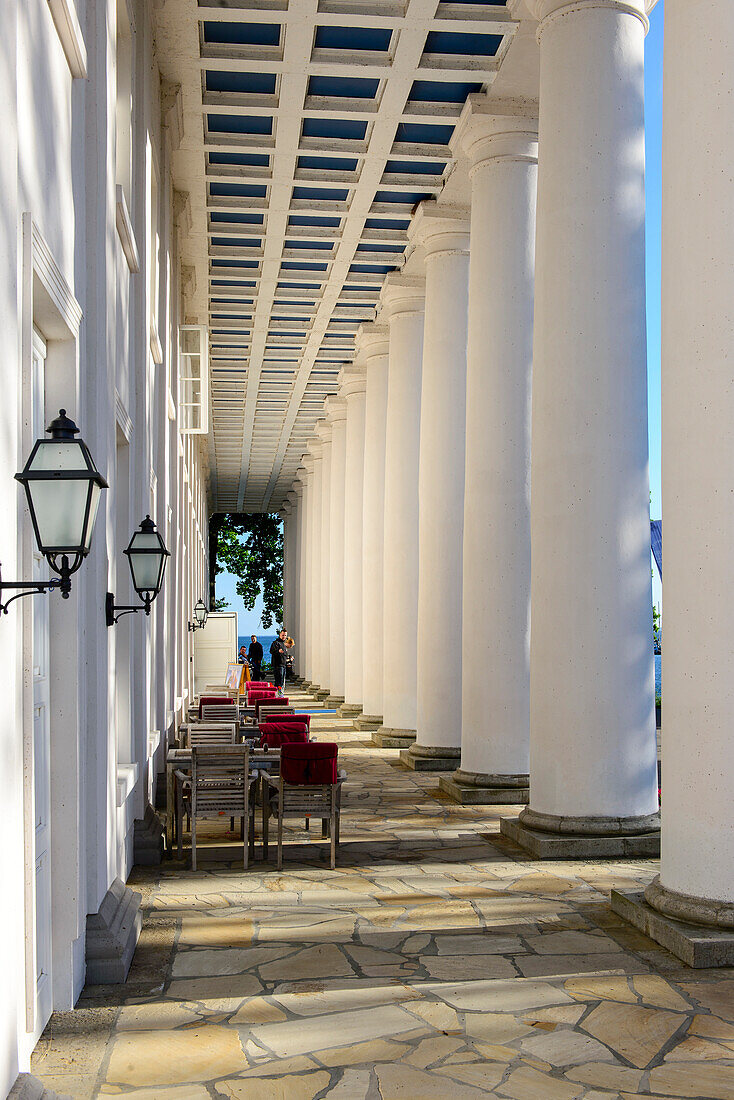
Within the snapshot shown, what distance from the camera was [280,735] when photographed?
1388 centimetres

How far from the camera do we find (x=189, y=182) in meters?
19.1

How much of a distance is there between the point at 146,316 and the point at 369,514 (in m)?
16.6

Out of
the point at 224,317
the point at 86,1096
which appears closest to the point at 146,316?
the point at 86,1096

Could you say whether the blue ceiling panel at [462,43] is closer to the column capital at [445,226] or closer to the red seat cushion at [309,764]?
the column capital at [445,226]

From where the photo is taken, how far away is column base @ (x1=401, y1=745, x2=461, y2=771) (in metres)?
18.9

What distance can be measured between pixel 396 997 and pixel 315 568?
3739 cm

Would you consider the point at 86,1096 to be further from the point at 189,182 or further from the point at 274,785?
the point at 189,182

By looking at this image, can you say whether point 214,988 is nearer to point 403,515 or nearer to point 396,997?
point 396,997

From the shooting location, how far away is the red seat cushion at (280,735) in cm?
1374

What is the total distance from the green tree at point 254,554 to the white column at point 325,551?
162 ft

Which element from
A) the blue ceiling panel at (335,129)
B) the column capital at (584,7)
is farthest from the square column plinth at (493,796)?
the blue ceiling panel at (335,129)

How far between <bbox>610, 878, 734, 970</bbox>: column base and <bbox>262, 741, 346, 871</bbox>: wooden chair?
3.25m

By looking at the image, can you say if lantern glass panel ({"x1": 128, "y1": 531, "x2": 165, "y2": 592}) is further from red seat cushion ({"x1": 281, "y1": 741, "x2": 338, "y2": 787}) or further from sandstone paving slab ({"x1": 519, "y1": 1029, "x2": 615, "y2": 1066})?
sandstone paving slab ({"x1": 519, "y1": 1029, "x2": 615, "y2": 1066})

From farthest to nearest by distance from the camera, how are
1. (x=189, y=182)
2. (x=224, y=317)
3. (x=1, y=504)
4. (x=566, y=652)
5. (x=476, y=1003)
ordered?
1. (x=224, y=317)
2. (x=189, y=182)
3. (x=566, y=652)
4. (x=476, y=1003)
5. (x=1, y=504)
